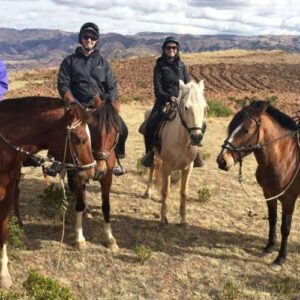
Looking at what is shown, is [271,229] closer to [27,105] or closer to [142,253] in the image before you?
[142,253]

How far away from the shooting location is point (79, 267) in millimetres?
5695

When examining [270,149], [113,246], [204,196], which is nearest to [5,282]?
[113,246]

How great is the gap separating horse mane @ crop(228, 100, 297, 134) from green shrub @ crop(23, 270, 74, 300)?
294 centimetres

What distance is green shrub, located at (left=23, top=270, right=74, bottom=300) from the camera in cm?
443

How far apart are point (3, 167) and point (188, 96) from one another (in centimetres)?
292

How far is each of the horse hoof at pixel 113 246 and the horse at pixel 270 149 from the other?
203 cm

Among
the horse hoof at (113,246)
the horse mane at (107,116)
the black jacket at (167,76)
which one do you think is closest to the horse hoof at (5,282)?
the horse hoof at (113,246)

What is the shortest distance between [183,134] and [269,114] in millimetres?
1579

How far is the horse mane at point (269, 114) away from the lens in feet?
17.9

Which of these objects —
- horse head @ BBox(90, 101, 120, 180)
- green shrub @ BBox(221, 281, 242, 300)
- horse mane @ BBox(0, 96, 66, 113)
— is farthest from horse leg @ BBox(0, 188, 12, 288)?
green shrub @ BBox(221, 281, 242, 300)

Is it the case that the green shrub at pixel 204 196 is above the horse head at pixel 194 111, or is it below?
below

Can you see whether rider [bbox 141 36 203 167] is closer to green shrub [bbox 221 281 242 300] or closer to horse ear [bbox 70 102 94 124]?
horse ear [bbox 70 102 94 124]

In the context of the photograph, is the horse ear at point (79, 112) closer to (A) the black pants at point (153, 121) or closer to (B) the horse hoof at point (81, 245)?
(B) the horse hoof at point (81, 245)

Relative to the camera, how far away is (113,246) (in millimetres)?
6258
